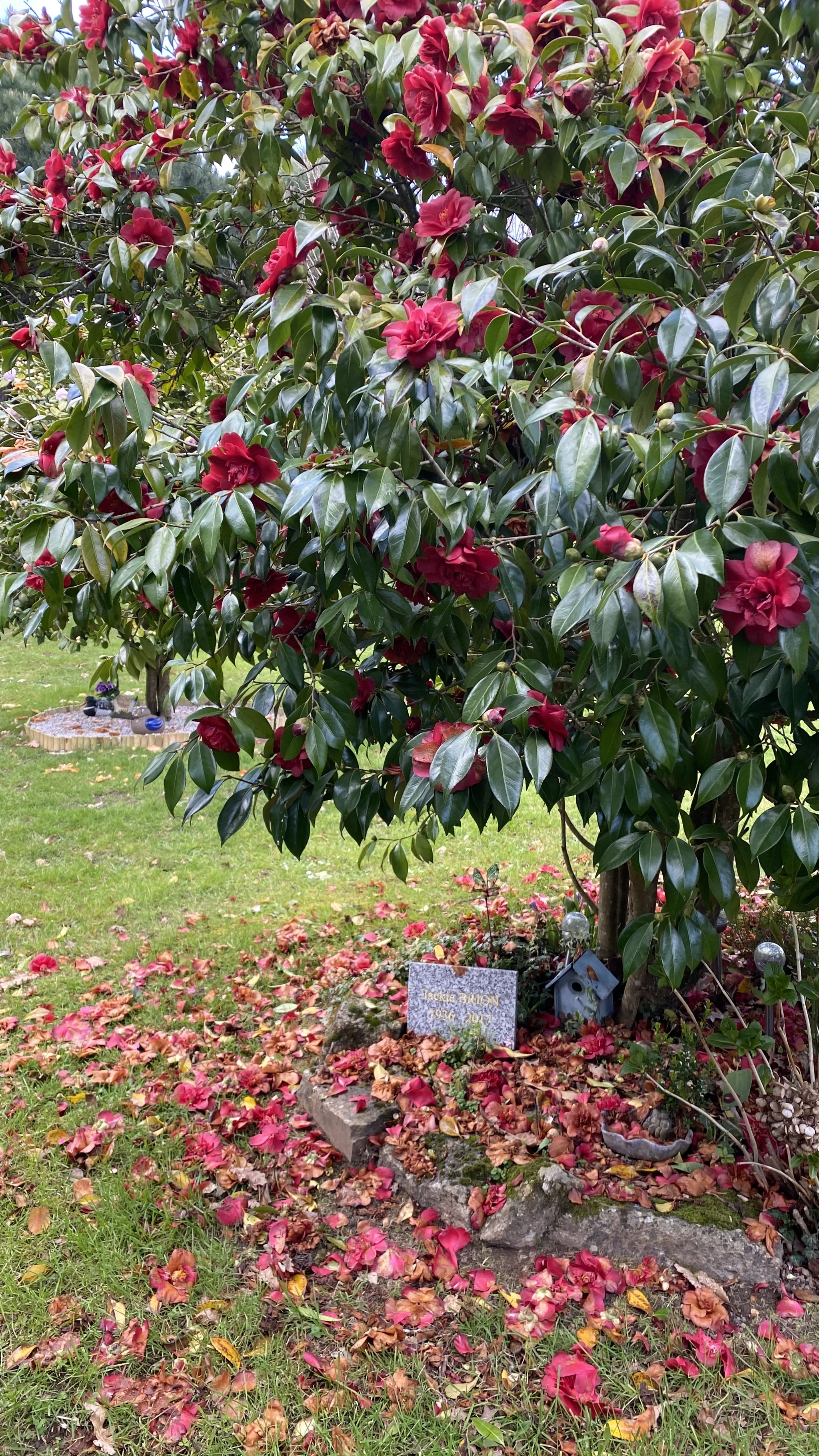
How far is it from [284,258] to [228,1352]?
79.0 inches

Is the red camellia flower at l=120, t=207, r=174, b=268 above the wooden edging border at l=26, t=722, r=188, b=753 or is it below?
above

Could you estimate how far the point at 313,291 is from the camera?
5.49ft

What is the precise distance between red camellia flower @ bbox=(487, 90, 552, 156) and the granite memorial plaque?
1913 millimetres

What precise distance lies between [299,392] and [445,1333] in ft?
5.98

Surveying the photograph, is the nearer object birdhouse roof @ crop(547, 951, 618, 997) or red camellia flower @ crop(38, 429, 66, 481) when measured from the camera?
red camellia flower @ crop(38, 429, 66, 481)

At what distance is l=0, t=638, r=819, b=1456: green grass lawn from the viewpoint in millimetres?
1699

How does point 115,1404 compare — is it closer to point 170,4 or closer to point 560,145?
point 560,145

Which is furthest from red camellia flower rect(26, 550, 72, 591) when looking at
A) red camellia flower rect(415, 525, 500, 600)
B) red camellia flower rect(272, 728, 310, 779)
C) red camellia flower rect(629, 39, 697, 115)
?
red camellia flower rect(629, 39, 697, 115)

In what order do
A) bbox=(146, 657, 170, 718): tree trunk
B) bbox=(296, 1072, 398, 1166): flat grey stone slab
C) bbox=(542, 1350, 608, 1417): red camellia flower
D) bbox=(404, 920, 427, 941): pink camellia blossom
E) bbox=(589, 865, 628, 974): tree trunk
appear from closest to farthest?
bbox=(542, 1350, 608, 1417): red camellia flower, bbox=(296, 1072, 398, 1166): flat grey stone slab, bbox=(589, 865, 628, 974): tree trunk, bbox=(404, 920, 427, 941): pink camellia blossom, bbox=(146, 657, 170, 718): tree trunk

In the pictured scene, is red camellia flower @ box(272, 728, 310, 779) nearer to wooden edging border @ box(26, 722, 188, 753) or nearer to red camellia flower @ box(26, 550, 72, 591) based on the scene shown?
red camellia flower @ box(26, 550, 72, 591)

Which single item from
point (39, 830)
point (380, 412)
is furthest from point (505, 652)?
point (39, 830)

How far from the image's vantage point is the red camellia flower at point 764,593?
1.08 metres

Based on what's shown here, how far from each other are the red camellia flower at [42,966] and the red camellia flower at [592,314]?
3149mm

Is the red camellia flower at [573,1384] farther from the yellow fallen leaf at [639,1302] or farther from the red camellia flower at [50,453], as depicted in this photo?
the red camellia flower at [50,453]
